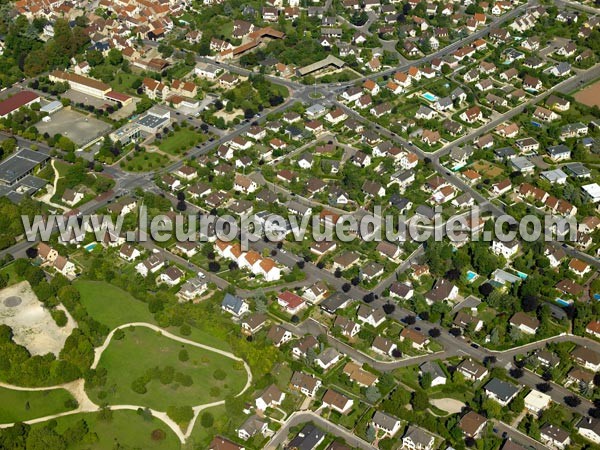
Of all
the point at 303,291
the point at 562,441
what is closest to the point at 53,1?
the point at 303,291

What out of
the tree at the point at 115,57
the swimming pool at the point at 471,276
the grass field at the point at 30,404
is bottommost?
the grass field at the point at 30,404

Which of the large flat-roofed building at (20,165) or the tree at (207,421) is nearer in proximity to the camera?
the tree at (207,421)

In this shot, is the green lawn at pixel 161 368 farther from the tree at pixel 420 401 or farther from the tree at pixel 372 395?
the tree at pixel 420 401

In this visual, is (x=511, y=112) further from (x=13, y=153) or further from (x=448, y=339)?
(x=13, y=153)

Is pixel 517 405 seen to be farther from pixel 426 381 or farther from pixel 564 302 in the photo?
pixel 564 302

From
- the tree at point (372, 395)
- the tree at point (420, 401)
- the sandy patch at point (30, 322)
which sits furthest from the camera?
the sandy patch at point (30, 322)

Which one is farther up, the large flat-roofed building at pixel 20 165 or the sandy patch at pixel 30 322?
the large flat-roofed building at pixel 20 165

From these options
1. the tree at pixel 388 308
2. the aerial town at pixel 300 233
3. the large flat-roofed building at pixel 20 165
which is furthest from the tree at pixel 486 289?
the large flat-roofed building at pixel 20 165
